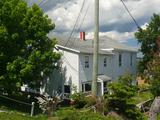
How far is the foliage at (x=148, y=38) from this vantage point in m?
52.5

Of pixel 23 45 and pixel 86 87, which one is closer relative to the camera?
pixel 23 45

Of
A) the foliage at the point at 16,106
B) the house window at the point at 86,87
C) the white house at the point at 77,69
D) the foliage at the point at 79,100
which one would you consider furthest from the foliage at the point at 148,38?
the foliage at the point at 79,100

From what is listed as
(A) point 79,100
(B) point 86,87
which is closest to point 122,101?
(A) point 79,100

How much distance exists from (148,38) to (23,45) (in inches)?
890

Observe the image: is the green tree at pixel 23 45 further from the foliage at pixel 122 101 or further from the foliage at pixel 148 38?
the foliage at pixel 148 38

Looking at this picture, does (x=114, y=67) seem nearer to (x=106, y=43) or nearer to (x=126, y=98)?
(x=106, y=43)

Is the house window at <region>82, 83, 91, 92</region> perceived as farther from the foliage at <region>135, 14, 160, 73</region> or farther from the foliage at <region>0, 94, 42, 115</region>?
the foliage at <region>135, 14, 160, 73</region>

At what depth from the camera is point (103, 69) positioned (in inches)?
1780

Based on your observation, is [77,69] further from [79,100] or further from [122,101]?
[122,101]

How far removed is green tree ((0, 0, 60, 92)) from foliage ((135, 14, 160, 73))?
18732 mm

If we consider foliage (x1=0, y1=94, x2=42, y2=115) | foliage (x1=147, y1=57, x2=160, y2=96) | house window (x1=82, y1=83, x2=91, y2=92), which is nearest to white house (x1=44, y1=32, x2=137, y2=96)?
house window (x1=82, y1=83, x2=91, y2=92)

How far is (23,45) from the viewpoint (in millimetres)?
34250

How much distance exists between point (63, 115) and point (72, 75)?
2081cm

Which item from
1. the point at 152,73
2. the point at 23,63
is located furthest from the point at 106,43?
the point at 23,63
